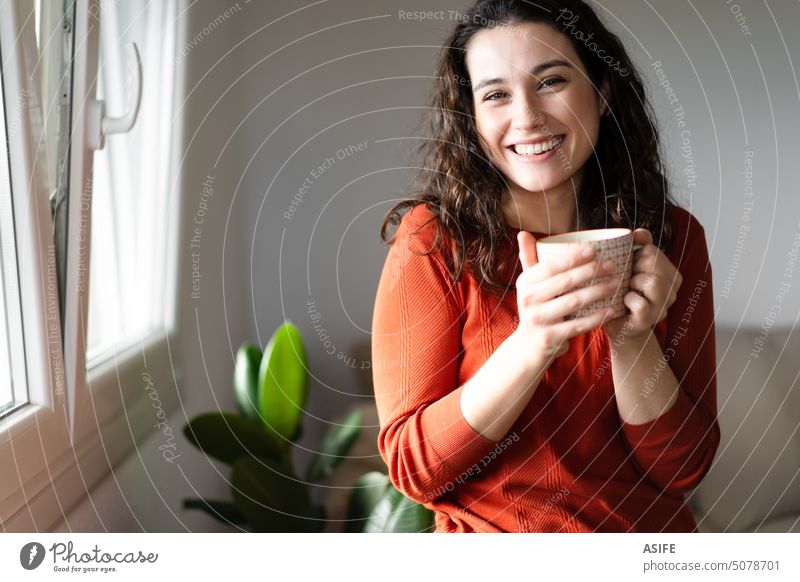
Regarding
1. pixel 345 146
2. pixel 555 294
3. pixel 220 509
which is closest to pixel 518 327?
pixel 555 294

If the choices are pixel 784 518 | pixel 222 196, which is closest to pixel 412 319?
pixel 222 196

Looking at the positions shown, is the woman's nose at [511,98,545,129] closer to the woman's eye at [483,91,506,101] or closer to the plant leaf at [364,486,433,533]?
the woman's eye at [483,91,506,101]

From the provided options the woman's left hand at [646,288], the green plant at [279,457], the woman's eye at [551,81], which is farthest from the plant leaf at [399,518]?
the woman's eye at [551,81]

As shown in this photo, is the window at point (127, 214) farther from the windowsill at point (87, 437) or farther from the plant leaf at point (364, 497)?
the plant leaf at point (364, 497)

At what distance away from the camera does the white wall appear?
0.48 m

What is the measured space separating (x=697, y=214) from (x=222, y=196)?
0.33 metres

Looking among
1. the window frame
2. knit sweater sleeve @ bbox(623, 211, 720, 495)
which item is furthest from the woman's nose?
the window frame

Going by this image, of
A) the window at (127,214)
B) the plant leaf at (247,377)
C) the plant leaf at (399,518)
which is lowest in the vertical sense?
the plant leaf at (399,518)

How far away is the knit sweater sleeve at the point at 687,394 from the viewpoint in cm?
49

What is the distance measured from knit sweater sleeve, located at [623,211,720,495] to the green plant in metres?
0.17

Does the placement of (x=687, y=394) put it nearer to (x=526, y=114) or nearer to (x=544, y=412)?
(x=544, y=412)
